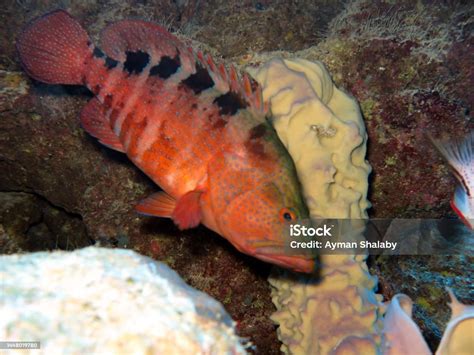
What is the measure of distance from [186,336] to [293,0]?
627 centimetres

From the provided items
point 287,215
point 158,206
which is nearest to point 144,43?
point 158,206

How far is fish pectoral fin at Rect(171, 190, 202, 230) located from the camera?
2432mm

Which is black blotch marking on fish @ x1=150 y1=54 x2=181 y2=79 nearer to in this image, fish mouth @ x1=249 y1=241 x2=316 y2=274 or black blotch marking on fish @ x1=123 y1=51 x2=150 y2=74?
black blotch marking on fish @ x1=123 y1=51 x2=150 y2=74

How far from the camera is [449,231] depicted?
3.85m

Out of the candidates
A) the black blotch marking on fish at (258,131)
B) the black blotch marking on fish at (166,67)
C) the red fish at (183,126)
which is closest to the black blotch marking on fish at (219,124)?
the red fish at (183,126)

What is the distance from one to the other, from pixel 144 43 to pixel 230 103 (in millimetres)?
1096

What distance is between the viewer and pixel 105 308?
1293 mm

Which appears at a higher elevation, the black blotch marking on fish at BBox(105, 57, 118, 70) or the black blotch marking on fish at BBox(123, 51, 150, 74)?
the black blotch marking on fish at BBox(123, 51, 150, 74)

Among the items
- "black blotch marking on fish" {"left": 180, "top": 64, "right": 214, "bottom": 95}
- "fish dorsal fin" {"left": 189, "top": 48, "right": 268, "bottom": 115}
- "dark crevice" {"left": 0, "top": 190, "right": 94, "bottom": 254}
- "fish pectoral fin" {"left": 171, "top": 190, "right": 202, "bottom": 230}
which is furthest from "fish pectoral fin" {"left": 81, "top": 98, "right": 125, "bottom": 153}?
"dark crevice" {"left": 0, "top": 190, "right": 94, "bottom": 254}

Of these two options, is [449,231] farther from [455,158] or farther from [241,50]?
[241,50]

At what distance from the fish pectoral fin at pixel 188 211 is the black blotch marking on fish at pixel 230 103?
2.40 feet

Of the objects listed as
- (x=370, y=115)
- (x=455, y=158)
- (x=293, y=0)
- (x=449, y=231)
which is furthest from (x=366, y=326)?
(x=293, y=0)

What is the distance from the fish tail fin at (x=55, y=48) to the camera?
321cm

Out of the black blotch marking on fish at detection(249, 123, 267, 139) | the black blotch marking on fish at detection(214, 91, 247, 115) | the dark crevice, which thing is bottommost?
the dark crevice
